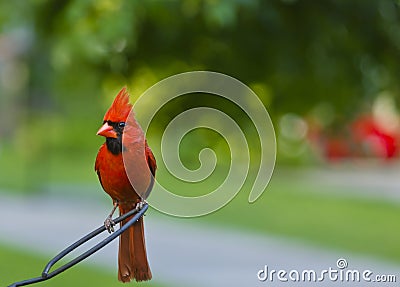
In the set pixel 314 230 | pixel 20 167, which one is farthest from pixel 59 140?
pixel 314 230

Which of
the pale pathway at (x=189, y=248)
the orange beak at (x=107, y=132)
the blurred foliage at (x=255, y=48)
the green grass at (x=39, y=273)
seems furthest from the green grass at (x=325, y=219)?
the orange beak at (x=107, y=132)

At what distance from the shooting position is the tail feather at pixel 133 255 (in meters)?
1.03

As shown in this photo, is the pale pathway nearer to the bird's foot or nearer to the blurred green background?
the blurred green background

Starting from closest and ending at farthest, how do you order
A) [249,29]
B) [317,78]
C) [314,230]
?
1. [249,29]
2. [317,78]
3. [314,230]

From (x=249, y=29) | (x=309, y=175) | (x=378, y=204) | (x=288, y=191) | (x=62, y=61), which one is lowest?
(x=62, y=61)

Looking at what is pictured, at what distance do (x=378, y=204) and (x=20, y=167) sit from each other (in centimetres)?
797

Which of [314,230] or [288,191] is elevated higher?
[288,191]

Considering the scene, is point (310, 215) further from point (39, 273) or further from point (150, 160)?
point (150, 160)

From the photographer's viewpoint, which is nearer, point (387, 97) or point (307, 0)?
point (307, 0)

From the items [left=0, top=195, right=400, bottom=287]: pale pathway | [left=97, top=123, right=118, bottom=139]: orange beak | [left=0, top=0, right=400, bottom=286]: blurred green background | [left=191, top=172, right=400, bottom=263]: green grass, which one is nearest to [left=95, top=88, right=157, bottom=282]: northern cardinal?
[left=97, top=123, right=118, bottom=139]: orange beak

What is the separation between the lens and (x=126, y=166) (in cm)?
96

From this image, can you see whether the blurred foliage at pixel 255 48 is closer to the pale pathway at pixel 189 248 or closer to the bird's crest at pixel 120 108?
the pale pathway at pixel 189 248

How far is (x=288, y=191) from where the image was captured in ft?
38.7

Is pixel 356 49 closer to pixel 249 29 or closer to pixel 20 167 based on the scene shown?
pixel 249 29
